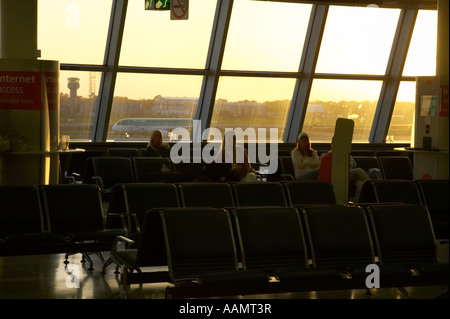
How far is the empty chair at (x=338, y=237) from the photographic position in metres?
5.07

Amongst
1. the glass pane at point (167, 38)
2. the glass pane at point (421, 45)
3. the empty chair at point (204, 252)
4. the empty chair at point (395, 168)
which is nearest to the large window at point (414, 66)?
the glass pane at point (421, 45)

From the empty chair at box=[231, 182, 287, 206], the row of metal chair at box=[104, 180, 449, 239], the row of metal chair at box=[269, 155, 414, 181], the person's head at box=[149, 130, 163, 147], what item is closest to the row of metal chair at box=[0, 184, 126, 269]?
the row of metal chair at box=[104, 180, 449, 239]

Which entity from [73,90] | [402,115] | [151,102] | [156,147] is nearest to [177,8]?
A: [156,147]

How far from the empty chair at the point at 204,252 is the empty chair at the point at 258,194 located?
1738mm

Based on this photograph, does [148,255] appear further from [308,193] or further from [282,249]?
[308,193]

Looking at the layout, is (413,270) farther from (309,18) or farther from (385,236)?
(309,18)

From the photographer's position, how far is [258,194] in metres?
6.71

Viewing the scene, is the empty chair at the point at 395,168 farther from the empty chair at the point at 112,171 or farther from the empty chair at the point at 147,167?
the empty chair at the point at 112,171

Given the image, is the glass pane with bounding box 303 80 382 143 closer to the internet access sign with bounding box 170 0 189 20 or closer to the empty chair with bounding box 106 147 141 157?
the internet access sign with bounding box 170 0 189 20

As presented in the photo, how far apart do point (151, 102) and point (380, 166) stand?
16.6 ft

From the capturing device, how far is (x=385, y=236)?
5.20 metres

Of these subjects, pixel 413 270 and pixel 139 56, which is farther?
pixel 139 56
